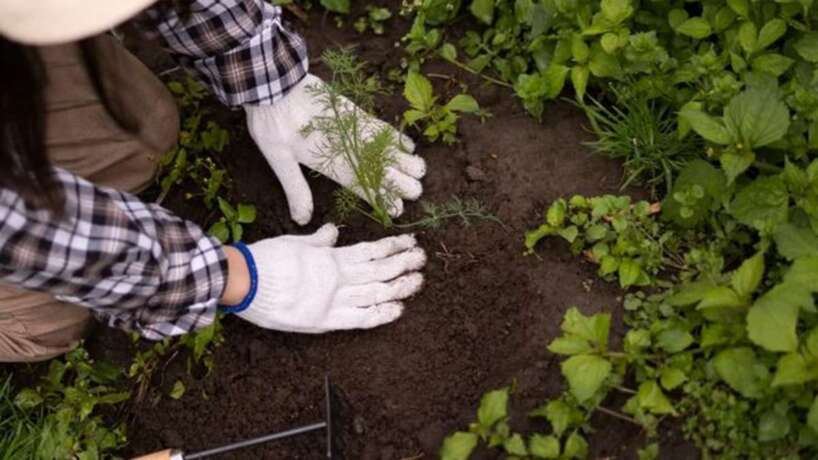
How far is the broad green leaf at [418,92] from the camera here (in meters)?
2.22

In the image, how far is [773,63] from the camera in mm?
2000

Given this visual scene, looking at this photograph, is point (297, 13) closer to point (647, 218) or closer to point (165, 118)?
point (165, 118)

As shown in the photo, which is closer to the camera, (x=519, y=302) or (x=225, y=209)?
(x=519, y=302)

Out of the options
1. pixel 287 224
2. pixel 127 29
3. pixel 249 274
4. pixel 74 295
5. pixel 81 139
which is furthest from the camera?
pixel 127 29

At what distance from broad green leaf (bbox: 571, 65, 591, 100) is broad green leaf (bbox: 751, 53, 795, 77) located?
1.21 ft

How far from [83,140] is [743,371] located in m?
1.53

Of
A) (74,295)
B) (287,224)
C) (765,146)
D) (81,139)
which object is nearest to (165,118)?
(81,139)

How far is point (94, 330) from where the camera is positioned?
228 cm

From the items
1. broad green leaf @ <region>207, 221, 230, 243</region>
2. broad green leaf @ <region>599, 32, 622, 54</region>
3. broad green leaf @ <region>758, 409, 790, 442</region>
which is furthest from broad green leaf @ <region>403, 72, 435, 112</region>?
broad green leaf @ <region>758, 409, 790, 442</region>

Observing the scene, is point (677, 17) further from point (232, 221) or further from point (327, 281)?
point (232, 221)

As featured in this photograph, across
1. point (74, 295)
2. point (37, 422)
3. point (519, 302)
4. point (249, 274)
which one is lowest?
point (37, 422)

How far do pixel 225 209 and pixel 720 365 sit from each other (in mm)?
1196

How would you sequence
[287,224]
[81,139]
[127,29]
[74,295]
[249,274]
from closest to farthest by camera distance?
[74,295], [249,274], [81,139], [287,224], [127,29]

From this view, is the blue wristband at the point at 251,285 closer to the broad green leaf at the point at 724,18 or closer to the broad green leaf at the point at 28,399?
the broad green leaf at the point at 28,399
